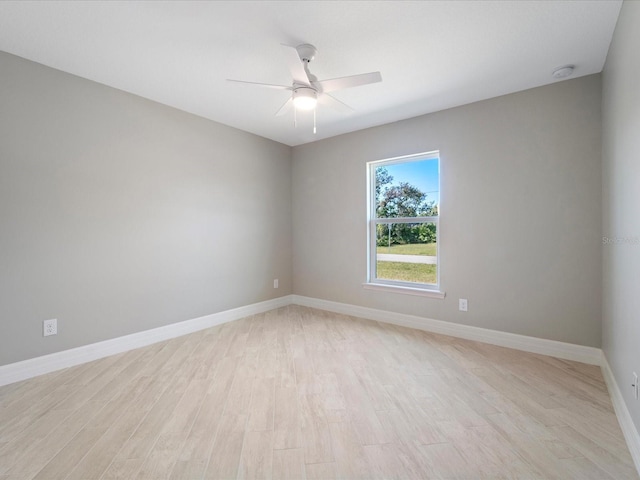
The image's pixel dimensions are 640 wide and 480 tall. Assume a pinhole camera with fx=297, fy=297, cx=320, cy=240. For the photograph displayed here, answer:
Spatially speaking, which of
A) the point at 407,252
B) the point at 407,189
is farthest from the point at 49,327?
the point at 407,189

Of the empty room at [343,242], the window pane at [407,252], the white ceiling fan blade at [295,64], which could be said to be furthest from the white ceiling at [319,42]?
the window pane at [407,252]

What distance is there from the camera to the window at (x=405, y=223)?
361 centimetres

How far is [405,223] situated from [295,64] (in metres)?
2.41

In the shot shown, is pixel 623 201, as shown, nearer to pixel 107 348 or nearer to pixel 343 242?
pixel 343 242

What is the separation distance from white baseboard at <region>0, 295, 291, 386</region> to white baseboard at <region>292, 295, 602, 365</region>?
154cm

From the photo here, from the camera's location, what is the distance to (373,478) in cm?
139

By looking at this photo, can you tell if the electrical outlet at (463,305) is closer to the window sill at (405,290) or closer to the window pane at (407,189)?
the window sill at (405,290)

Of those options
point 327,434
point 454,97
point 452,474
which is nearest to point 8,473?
point 327,434

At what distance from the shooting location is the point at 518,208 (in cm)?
294

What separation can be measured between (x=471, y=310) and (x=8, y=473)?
364cm

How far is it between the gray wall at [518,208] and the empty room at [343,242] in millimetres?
20

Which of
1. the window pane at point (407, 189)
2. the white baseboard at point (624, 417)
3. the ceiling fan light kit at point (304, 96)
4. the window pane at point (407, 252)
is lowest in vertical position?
the white baseboard at point (624, 417)

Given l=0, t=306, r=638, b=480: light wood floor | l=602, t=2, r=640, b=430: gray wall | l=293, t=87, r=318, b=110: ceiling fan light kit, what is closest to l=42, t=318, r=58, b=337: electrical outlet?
l=0, t=306, r=638, b=480: light wood floor

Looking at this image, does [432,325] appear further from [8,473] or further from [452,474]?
[8,473]
